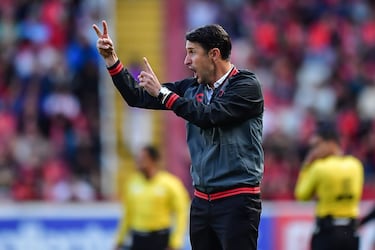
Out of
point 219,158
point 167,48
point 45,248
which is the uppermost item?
point 167,48

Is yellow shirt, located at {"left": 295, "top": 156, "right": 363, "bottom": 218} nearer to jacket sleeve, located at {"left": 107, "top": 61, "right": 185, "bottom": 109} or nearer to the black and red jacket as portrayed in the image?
the black and red jacket

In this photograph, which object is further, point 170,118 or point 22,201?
point 170,118

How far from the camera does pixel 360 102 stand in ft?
58.6

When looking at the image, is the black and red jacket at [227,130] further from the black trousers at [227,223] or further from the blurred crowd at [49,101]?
the blurred crowd at [49,101]

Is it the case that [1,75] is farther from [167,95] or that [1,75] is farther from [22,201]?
[167,95]

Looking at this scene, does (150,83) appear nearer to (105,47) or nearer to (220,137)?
(105,47)

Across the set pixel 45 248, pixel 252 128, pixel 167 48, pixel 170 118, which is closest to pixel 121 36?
pixel 167 48

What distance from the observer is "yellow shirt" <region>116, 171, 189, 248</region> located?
35.8 ft

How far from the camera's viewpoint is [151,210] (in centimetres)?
1091

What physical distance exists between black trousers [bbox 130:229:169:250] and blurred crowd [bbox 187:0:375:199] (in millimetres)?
5029

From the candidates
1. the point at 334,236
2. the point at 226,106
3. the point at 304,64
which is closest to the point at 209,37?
the point at 226,106

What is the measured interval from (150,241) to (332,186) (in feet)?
7.34

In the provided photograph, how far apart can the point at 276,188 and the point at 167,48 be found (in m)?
4.00

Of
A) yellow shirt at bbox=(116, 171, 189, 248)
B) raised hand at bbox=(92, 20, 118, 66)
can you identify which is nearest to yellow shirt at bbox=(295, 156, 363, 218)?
yellow shirt at bbox=(116, 171, 189, 248)
